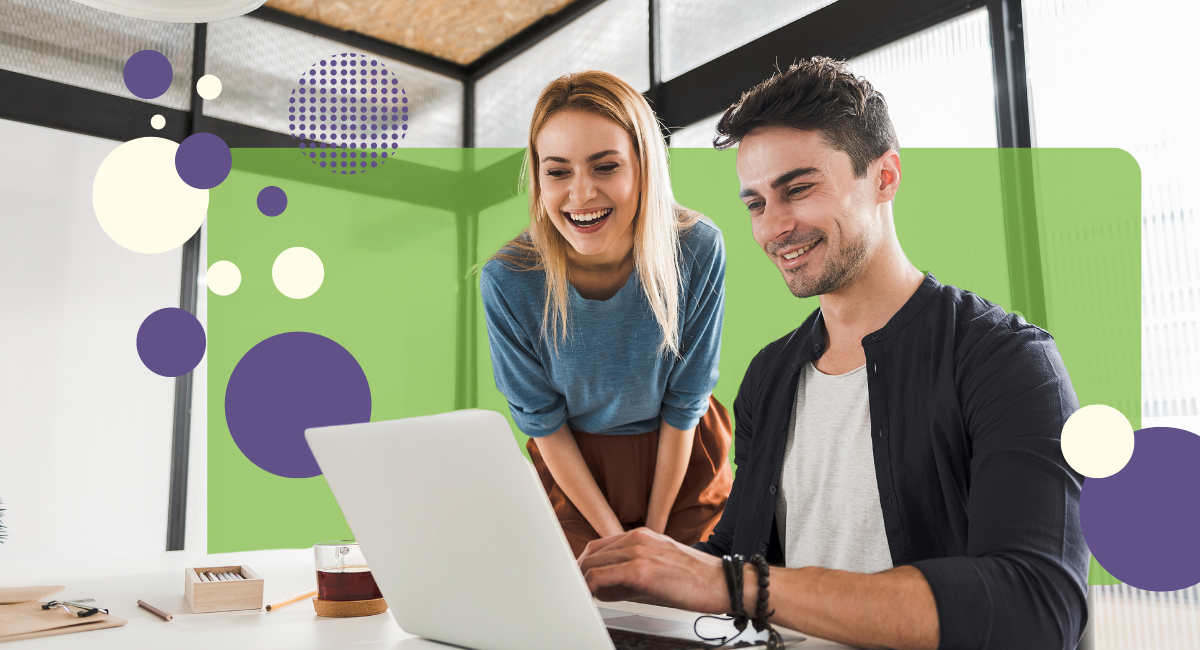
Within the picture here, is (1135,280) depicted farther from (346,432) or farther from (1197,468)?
(346,432)

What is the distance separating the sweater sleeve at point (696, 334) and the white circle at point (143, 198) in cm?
210

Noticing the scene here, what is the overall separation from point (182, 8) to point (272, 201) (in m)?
2.06

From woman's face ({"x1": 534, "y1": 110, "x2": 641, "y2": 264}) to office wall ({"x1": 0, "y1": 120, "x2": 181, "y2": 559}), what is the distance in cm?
193

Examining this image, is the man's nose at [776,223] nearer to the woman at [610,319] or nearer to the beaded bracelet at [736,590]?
the woman at [610,319]

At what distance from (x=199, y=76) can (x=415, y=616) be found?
292cm

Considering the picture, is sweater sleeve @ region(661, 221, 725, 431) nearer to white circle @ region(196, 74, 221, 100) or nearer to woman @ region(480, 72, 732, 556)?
woman @ region(480, 72, 732, 556)

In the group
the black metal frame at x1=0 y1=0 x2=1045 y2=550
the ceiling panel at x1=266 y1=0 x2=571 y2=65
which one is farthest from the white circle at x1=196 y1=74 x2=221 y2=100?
the ceiling panel at x1=266 y1=0 x2=571 y2=65

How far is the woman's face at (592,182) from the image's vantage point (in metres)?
1.77

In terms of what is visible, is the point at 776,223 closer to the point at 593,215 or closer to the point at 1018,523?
the point at 593,215

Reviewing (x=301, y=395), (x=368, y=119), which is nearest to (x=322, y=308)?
(x=301, y=395)

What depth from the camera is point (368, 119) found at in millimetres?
3338

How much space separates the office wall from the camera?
9.00 ft

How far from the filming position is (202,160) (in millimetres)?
3057

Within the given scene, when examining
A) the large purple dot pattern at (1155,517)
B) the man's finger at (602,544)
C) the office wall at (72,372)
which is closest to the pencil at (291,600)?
the man's finger at (602,544)
